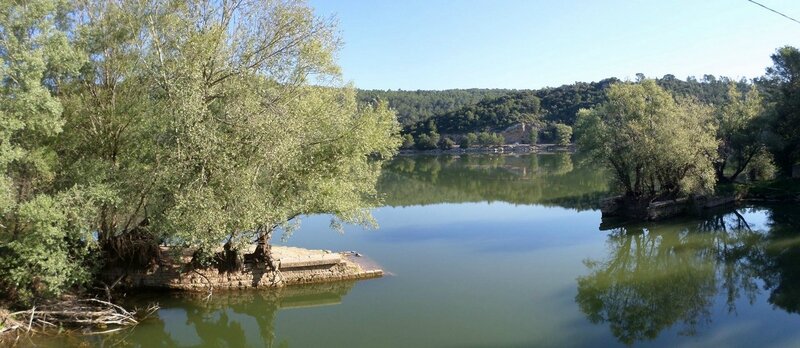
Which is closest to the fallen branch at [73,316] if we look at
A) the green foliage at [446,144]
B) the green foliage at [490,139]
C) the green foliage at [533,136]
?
the green foliage at [446,144]

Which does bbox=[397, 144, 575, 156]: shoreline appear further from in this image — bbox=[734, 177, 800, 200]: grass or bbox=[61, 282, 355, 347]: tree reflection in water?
bbox=[61, 282, 355, 347]: tree reflection in water

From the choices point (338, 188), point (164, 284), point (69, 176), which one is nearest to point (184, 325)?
point (164, 284)

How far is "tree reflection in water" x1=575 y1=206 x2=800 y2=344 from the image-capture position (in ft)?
57.3

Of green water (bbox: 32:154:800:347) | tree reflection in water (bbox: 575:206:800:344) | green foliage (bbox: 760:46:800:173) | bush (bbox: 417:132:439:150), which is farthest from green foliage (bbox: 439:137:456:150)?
tree reflection in water (bbox: 575:206:800:344)

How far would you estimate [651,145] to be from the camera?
33625 mm

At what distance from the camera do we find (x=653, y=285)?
2116 cm

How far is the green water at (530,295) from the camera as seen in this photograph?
15828mm

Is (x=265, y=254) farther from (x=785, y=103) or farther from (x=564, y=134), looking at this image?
(x=564, y=134)

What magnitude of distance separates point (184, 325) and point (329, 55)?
35.0ft

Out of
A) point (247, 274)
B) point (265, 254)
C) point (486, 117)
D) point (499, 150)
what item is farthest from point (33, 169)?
point (486, 117)

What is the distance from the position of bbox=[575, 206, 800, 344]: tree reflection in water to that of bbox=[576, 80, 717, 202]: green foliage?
312 centimetres

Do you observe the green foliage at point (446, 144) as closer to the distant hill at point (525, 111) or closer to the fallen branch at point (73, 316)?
the distant hill at point (525, 111)

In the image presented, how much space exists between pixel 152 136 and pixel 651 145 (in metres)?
28.5

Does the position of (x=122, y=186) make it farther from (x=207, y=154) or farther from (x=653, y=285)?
(x=653, y=285)
